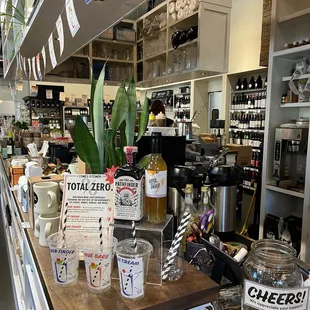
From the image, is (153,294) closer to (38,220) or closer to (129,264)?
(129,264)

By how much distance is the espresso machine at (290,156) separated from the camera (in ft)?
8.25

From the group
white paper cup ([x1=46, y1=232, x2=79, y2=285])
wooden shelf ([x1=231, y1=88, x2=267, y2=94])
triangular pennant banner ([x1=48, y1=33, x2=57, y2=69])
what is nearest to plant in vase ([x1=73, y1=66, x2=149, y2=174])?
white paper cup ([x1=46, y1=232, x2=79, y2=285])

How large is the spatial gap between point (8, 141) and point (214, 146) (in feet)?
8.16

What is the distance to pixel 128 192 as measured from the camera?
0.81 m

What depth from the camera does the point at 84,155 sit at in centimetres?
94

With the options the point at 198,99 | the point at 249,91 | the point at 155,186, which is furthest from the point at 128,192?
the point at 198,99

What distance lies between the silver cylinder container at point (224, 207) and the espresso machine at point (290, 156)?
1.52 metres

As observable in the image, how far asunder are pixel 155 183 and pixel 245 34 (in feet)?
16.2

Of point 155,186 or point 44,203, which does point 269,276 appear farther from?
point 44,203

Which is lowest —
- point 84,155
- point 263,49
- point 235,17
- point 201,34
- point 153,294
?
point 153,294

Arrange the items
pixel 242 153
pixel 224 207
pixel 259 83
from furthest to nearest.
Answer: pixel 259 83, pixel 242 153, pixel 224 207

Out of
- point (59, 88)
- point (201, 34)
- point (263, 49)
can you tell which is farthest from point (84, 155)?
point (59, 88)

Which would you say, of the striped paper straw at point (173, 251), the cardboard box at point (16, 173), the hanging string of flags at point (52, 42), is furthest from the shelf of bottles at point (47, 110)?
the striped paper straw at point (173, 251)

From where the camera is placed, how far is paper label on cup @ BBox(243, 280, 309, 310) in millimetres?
606
